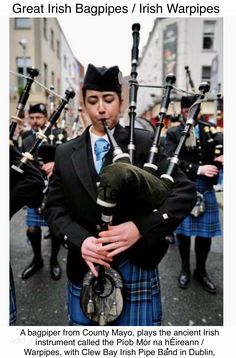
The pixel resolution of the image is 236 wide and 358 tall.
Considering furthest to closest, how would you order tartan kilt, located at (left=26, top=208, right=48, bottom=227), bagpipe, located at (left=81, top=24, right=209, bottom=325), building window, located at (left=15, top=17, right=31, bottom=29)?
tartan kilt, located at (left=26, top=208, right=48, bottom=227) → building window, located at (left=15, top=17, right=31, bottom=29) → bagpipe, located at (left=81, top=24, right=209, bottom=325)

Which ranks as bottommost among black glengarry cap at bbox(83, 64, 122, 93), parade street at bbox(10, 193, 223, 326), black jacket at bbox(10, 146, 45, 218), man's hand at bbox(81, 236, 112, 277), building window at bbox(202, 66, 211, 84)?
parade street at bbox(10, 193, 223, 326)

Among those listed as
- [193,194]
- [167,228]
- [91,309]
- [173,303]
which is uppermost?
[193,194]

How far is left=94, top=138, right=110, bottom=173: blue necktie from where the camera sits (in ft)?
3.79

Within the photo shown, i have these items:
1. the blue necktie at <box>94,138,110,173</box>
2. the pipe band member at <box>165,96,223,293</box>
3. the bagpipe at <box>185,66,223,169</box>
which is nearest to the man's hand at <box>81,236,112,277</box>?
the blue necktie at <box>94,138,110,173</box>

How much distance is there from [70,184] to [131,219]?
10.2 inches

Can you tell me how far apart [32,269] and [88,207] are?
1792 millimetres

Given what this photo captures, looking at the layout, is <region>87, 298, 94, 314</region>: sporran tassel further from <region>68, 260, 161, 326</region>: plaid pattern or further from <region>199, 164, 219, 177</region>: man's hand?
<region>199, 164, 219, 177</region>: man's hand

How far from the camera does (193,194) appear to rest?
1114 millimetres

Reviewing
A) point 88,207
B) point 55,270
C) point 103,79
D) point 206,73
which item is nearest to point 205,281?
point 55,270

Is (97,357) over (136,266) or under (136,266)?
under

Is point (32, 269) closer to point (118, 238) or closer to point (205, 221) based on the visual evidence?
point (205, 221)

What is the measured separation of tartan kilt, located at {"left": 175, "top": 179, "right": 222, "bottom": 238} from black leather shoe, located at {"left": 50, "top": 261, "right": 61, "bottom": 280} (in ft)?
3.58
